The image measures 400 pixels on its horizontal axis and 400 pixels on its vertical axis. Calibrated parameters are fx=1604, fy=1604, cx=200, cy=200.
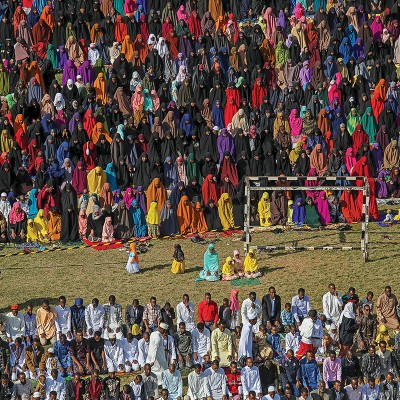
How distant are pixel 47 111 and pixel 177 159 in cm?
446

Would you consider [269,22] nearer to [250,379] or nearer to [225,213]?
[225,213]

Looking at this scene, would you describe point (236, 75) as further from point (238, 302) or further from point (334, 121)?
point (238, 302)

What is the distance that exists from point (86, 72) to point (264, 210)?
8.10 metres

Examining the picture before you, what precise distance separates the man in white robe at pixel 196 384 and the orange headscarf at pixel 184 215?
990 centimetres

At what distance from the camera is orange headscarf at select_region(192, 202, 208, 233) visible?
3991 centimetres

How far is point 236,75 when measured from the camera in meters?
44.9

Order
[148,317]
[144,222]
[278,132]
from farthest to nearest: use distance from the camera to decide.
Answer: [278,132], [144,222], [148,317]

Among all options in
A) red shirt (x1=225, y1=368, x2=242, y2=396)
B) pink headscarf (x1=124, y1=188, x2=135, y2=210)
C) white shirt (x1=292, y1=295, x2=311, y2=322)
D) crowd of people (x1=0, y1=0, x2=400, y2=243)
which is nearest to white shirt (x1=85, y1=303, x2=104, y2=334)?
red shirt (x1=225, y1=368, x2=242, y2=396)

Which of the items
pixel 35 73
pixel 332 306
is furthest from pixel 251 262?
pixel 35 73

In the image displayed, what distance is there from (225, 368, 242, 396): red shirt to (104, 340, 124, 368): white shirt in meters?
2.53

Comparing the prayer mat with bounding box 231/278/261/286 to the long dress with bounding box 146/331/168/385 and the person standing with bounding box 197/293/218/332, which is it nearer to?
the person standing with bounding box 197/293/218/332

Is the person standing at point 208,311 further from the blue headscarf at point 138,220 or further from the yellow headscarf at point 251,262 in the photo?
the blue headscarf at point 138,220

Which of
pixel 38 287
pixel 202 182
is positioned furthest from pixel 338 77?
pixel 38 287

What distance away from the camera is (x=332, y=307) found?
3338 centimetres
